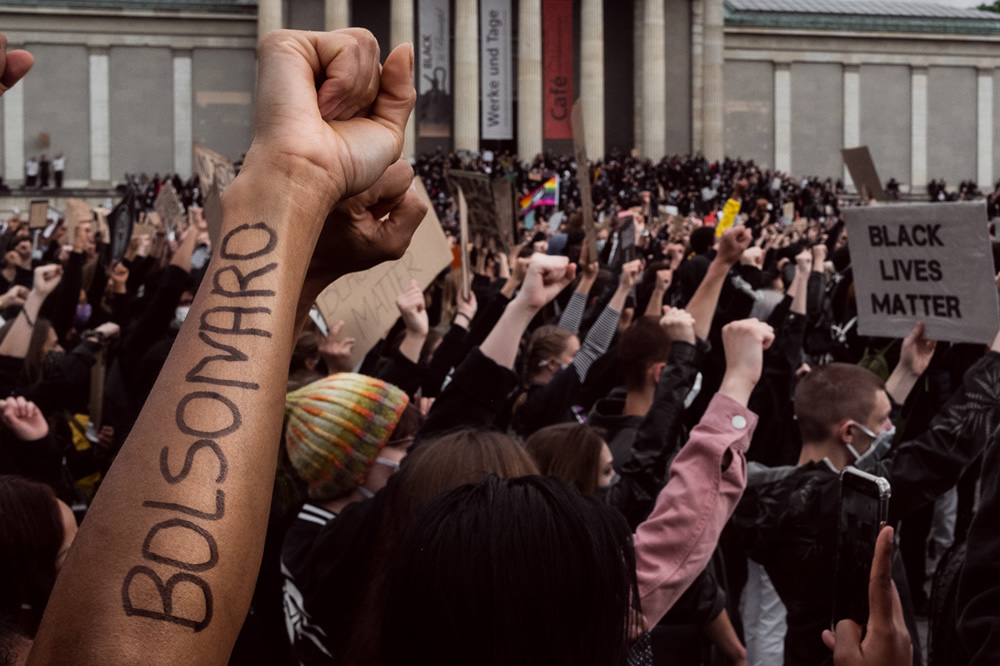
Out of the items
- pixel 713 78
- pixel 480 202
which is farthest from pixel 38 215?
pixel 713 78

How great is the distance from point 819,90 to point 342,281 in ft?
159

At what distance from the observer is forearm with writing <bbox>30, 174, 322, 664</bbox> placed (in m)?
0.92

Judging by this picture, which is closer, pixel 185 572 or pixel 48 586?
pixel 185 572

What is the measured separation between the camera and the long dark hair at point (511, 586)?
5.18 feet

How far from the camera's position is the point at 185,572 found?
0.95 metres

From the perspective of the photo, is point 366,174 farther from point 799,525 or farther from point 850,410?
point 850,410

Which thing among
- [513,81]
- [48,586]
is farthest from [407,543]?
[513,81]

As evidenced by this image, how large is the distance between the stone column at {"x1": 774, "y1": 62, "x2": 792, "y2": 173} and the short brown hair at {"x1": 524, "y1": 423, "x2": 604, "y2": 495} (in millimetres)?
47249

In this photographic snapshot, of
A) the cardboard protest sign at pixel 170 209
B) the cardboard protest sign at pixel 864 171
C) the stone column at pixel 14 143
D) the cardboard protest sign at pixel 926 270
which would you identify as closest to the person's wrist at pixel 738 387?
the cardboard protest sign at pixel 926 270

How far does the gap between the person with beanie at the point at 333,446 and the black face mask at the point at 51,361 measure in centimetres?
272

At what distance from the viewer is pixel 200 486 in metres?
0.97

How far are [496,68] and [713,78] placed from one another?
32.8 ft

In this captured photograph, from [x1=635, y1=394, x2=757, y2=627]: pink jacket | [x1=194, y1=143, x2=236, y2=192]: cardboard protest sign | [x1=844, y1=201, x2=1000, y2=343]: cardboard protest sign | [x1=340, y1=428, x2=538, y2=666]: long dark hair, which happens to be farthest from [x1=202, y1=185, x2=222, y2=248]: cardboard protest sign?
[x1=635, y1=394, x2=757, y2=627]: pink jacket

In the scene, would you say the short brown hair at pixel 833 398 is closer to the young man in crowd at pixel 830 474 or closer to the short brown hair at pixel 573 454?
the young man in crowd at pixel 830 474
